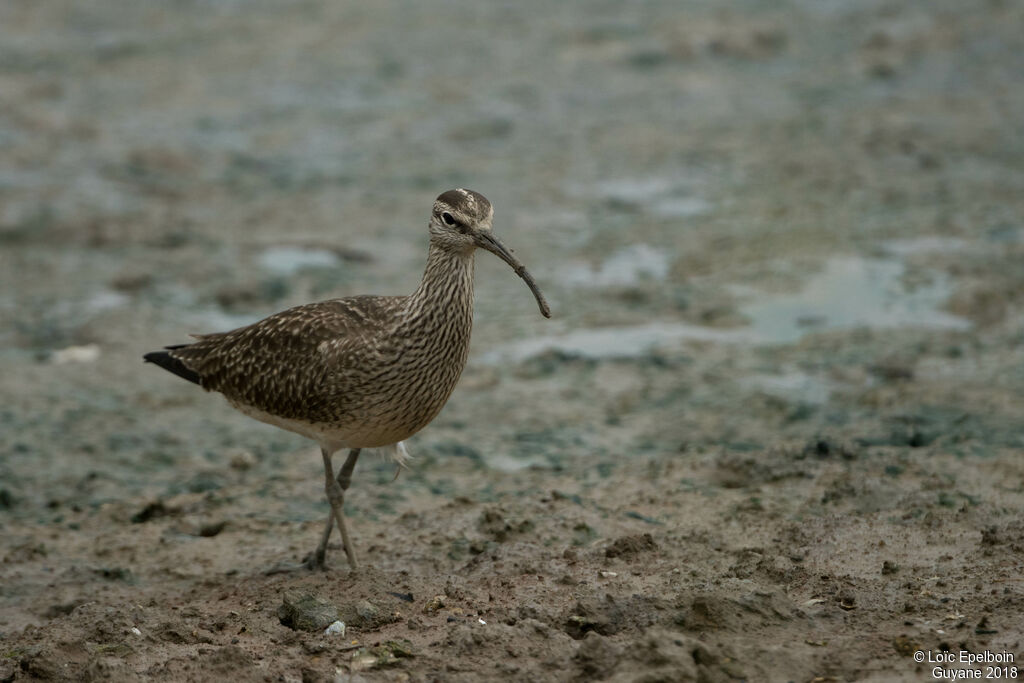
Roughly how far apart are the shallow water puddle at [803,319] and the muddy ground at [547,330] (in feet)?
0.12

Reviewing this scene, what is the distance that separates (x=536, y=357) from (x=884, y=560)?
3899mm

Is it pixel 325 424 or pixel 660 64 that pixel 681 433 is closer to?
pixel 325 424

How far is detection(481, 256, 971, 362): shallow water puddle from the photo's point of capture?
33.8 ft

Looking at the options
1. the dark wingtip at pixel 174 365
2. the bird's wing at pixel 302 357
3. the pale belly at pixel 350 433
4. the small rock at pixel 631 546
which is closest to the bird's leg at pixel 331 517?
the pale belly at pixel 350 433

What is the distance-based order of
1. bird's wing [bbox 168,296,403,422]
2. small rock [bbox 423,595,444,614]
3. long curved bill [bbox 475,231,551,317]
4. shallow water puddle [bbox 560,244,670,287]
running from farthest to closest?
shallow water puddle [bbox 560,244,670,287] < bird's wing [bbox 168,296,403,422] < long curved bill [bbox 475,231,551,317] < small rock [bbox 423,595,444,614]

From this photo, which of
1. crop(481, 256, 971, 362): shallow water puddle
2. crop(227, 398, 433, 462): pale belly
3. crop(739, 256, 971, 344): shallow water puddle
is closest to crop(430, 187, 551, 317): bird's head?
crop(227, 398, 433, 462): pale belly

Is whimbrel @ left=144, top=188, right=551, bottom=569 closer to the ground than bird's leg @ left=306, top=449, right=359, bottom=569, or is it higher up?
higher up

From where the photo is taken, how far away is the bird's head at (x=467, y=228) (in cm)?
688

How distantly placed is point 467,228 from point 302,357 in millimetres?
1218

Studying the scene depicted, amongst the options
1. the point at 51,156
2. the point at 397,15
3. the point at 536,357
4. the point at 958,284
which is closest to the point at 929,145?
the point at 958,284

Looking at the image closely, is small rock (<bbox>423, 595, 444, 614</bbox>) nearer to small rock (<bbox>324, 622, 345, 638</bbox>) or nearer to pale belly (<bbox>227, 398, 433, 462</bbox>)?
small rock (<bbox>324, 622, 345, 638</bbox>)

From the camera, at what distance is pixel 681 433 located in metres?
8.95

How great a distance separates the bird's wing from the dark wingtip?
0.31 feet

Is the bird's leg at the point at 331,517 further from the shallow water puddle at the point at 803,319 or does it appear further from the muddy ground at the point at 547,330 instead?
the shallow water puddle at the point at 803,319
